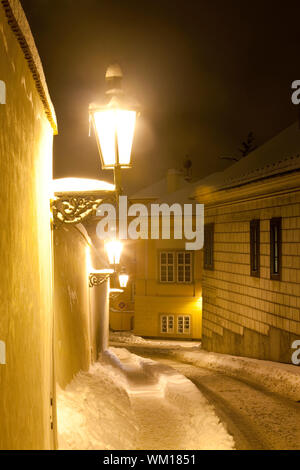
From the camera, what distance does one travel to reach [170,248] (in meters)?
30.7

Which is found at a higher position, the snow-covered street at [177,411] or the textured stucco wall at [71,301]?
the textured stucco wall at [71,301]

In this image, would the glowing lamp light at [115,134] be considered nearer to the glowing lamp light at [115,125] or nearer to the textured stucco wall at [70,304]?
the glowing lamp light at [115,125]

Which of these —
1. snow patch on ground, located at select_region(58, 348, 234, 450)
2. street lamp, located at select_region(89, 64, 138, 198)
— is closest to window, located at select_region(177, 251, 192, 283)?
snow patch on ground, located at select_region(58, 348, 234, 450)

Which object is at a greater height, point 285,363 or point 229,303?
point 229,303

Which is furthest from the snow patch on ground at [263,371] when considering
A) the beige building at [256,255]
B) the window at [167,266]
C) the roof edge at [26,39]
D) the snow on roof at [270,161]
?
the window at [167,266]

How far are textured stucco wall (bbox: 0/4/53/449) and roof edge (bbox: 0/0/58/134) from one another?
6cm

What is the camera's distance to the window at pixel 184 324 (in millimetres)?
30047

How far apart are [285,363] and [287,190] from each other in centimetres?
499

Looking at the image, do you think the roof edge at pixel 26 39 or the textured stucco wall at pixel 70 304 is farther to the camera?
the textured stucco wall at pixel 70 304

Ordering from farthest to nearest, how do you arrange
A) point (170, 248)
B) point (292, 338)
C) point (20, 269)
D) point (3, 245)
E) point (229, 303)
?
point (170, 248) < point (229, 303) < point (292, 338) < point (20, 269) < point (3, 245)

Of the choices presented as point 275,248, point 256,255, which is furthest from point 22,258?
point 256,255

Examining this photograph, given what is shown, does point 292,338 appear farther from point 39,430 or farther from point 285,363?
point 39,430

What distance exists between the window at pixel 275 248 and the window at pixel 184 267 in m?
16.7
